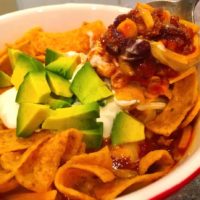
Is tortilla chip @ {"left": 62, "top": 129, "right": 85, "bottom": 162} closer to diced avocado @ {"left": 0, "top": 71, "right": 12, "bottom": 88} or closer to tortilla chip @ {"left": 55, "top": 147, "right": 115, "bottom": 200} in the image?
tortilla chip @ {"left": 55, "top": 147, "right": 115, "bottom": 200}

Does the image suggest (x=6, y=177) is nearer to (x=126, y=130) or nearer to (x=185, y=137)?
(x=126, y=130)

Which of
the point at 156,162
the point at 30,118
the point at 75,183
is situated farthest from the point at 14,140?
the point at 156,162

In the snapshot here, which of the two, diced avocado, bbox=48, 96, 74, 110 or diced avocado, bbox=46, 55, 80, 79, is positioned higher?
diced avocado, bbox=46, 55, 80, 79

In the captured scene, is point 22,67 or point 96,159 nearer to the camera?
point 96,159

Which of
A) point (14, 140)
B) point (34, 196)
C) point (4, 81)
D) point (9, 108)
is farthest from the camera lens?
point (4, 81)

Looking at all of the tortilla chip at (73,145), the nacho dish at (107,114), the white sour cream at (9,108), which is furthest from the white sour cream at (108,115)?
the white sour cream at (9,108)

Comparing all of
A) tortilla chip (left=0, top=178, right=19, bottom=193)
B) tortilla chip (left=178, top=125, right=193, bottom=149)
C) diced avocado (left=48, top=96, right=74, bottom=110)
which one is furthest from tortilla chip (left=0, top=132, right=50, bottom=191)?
tortilla chip (left=178, top=125, right=193, bottom=149)
